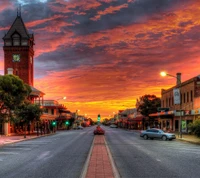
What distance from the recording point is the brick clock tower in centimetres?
9625

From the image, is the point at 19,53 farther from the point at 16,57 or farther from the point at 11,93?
the point at 11,93

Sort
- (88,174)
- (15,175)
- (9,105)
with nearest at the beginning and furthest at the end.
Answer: (88,174) → (15,175) → (9,105)

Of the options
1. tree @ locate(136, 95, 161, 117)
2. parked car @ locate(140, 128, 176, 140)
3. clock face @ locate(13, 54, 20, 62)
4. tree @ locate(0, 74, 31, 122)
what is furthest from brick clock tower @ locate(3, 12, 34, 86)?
tree @ locate(0, 74, 31, 122)

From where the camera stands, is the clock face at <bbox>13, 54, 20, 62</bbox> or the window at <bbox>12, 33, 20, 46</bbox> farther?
the window at <bbox>12, 33, 20, 46</bbox>

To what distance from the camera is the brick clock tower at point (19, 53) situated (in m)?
96.2

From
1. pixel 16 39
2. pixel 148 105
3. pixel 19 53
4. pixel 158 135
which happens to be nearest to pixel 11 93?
pixel 158 135

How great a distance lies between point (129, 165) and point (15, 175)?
19.1 ft

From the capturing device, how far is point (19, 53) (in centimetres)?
9781

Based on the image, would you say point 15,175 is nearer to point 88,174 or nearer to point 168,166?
point 88,174

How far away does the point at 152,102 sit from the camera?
93.7 metres

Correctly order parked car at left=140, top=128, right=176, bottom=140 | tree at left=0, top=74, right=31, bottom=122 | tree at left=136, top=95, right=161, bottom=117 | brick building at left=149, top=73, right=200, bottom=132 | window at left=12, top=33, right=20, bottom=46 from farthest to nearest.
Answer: window at left=12, top=33, right=20, bottom=46, tree at left=136, top=95, right=161, bottom=117, brick building at left=149, top=73, right=200, bottom=132, parked car at left=140, top=128, right=176, bottom=140, tree at left=0, top=74, right=31, bottom=122

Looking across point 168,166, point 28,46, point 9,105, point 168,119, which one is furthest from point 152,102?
→ point 168,166

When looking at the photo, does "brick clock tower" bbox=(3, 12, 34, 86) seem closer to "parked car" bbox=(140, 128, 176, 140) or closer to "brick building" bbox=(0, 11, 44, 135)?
"brick building" bbox=(0, 11, 44, 135)

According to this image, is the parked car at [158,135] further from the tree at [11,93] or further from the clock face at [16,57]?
the clock face at [16,57]
